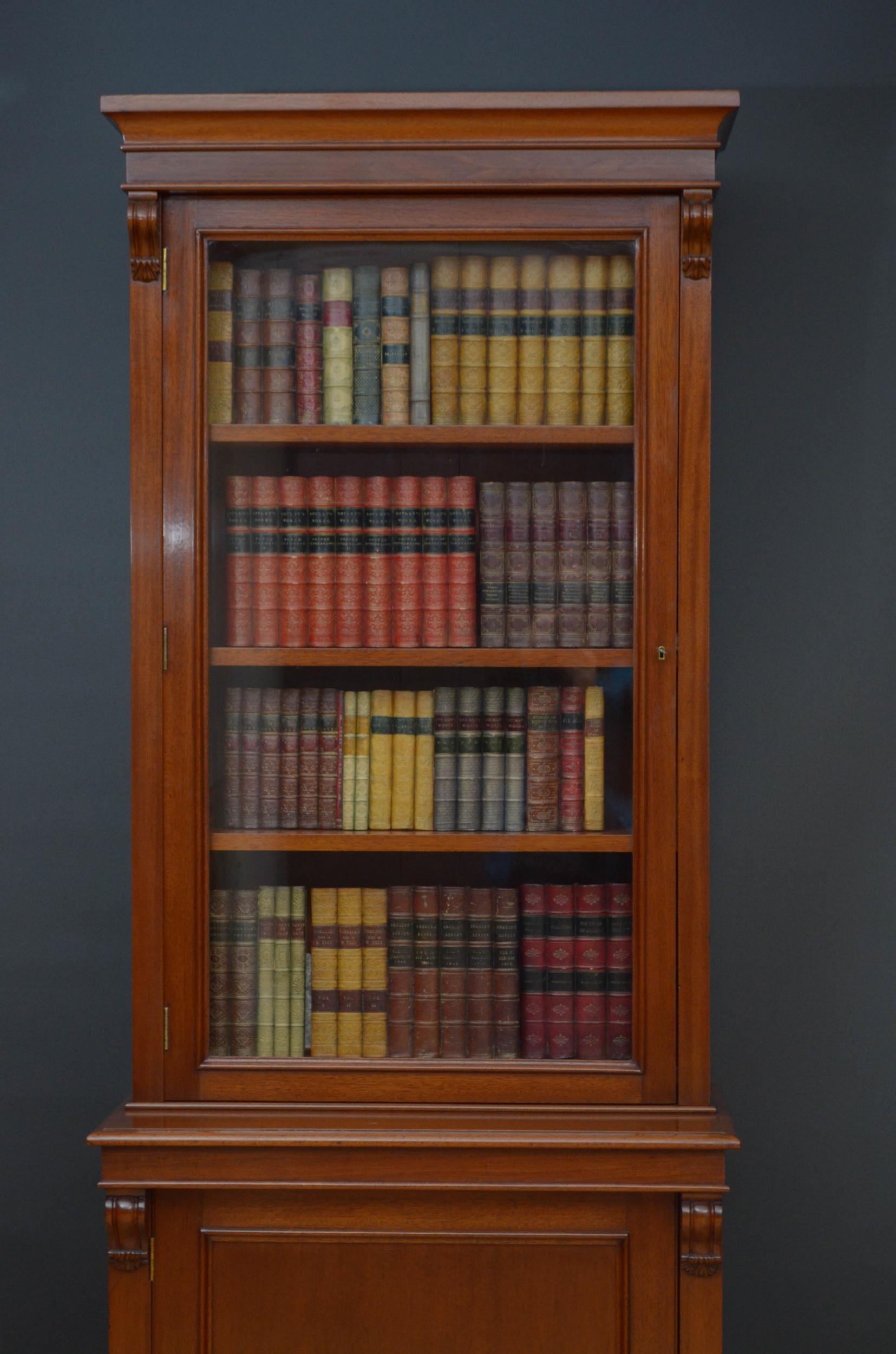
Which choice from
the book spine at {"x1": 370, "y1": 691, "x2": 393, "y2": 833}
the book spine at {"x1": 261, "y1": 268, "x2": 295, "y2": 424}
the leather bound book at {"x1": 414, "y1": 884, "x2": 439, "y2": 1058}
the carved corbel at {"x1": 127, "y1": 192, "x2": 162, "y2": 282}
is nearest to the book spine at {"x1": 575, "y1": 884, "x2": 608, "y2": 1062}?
the leather bound book at {"x1": 414, "y1": 884, "x2": 439, "y2": 1058}

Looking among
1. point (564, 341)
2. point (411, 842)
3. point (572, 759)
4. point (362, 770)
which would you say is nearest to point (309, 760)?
point (362, 770)

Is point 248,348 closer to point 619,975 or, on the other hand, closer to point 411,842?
point 411,842

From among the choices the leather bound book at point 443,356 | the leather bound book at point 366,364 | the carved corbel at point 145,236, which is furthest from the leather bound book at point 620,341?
the carved corbel at point 145,236

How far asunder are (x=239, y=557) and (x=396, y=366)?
0.39m

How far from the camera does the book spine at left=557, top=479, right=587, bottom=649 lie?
5.83 ft

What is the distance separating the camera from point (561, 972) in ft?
5.84

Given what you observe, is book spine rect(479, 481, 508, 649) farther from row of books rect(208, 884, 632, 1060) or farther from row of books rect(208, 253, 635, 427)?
row of books rect(208, 884, 632, 1060)

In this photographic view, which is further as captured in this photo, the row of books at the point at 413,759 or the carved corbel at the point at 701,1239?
the row of books at the point at 413,759

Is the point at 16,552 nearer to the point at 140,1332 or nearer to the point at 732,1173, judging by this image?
the point at 140,1332

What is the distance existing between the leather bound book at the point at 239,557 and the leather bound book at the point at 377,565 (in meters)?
0.18

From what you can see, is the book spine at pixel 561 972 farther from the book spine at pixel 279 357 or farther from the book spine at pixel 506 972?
the book spine at pixel 279 357

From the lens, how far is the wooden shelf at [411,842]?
70.1 inches

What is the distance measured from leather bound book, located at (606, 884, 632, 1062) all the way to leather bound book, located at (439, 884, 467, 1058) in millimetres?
222

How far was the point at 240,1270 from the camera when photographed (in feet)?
5.61
